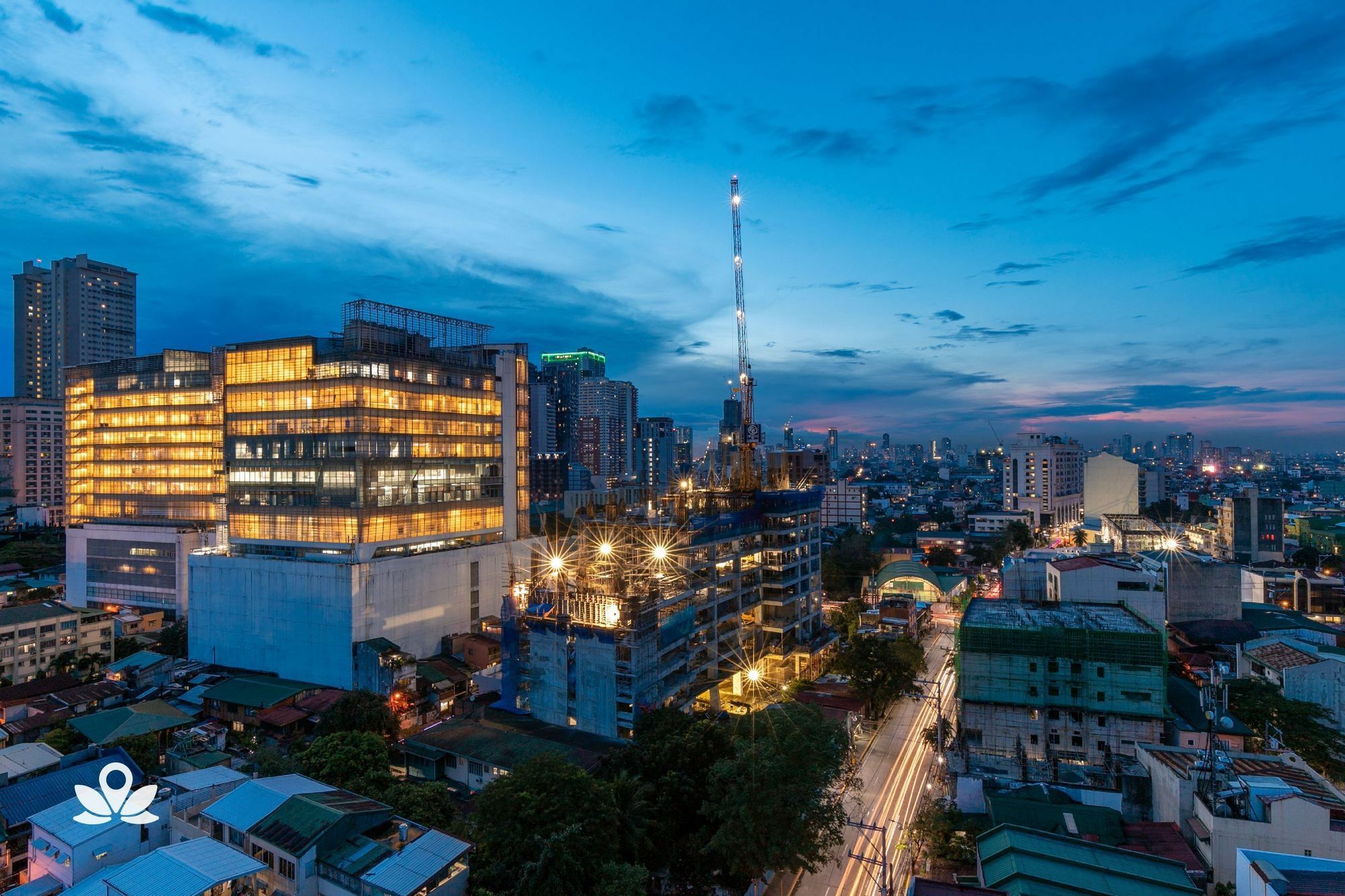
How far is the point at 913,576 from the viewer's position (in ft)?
231

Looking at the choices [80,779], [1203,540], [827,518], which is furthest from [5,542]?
[1203,540]

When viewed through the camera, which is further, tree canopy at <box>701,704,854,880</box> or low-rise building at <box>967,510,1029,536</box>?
low-rise building at <box>967,510,1029,536</box>

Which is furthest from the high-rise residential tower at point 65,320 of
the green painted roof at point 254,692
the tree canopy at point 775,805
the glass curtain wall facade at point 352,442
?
the tree canopy at point 775,805

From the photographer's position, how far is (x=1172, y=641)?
152 ft

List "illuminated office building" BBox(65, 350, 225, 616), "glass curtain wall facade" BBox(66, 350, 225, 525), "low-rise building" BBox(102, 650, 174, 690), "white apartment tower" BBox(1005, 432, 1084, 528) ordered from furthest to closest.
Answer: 1. "white apartment tower" BBox(1005, 432, 1084, 528)
2. "glass curtain wall facade" BBox(66, 350, 225, 525)
3. "illuminated office building" BBox(65, 350, 225, 616)
4. "low-rise building" BBox(102, 650, 174, 690)

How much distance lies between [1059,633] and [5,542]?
4918 inches

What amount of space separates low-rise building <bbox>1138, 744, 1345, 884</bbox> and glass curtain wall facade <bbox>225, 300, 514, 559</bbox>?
4431 centimetres

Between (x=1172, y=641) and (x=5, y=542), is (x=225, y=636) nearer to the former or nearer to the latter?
(x=1172, y=641)

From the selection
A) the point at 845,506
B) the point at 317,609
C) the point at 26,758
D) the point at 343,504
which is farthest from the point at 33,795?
the point at 845,506

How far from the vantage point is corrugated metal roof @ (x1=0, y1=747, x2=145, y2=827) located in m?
25.7

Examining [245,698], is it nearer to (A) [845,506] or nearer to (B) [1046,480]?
(A) [845,506]

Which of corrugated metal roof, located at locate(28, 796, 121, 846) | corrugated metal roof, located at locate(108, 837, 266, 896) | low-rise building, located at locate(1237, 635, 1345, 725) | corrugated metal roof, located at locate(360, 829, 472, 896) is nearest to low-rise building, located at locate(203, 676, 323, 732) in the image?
corrugated metal roof, located at locate(28, 796, 121, 846)

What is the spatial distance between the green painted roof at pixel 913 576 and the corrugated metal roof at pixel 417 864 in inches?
2257

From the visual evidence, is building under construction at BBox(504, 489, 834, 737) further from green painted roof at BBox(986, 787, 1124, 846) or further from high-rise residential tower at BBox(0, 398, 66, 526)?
high-rise residential tower at BBox(0, 398, 66, 526)
